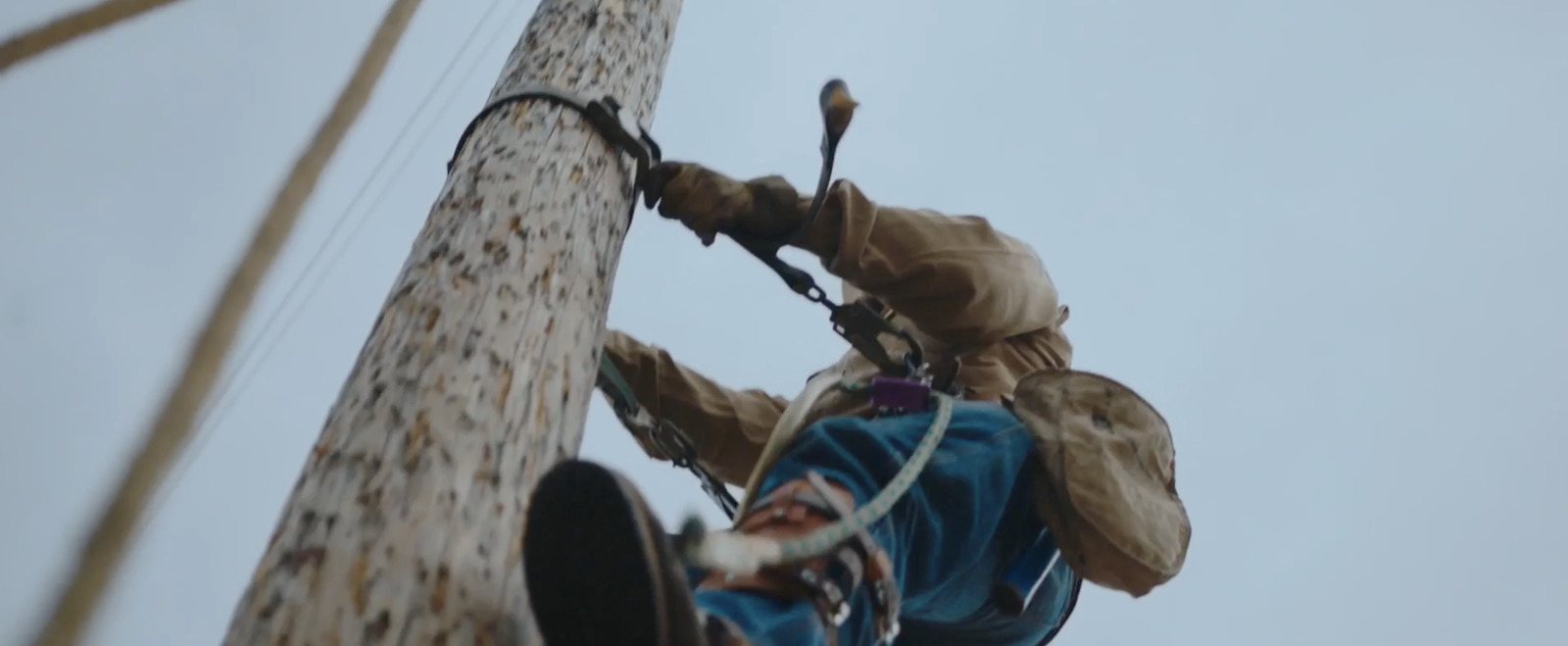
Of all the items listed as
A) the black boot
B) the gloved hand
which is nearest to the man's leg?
the black boot

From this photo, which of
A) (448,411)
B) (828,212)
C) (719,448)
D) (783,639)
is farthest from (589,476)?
(719,448)

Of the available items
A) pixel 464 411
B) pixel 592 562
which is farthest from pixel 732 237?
pixel 592 562

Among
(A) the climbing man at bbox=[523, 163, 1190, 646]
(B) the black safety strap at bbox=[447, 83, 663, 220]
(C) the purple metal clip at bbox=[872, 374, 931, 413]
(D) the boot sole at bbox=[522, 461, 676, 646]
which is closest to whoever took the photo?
(D) the boot sole at bbox=[522, 461, 676, 646]

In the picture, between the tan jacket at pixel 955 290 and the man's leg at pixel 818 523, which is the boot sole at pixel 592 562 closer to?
the man's leg at pixel 818 523

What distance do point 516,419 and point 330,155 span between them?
0.33 metres

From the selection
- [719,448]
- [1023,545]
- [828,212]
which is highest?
[828,212]

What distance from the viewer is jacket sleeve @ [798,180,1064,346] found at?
2.06 meters

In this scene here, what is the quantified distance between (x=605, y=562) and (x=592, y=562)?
13 mm

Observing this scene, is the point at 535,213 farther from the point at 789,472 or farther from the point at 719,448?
the point at 719,448

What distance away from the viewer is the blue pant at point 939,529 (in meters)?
1.35

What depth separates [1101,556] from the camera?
1.95m

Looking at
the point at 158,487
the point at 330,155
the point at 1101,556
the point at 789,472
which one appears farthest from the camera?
the point at 1101,556

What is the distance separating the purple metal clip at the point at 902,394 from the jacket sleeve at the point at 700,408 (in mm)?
793

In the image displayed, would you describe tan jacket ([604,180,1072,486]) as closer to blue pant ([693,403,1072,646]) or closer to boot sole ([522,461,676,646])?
blue pant ([693,403,1072,646])
